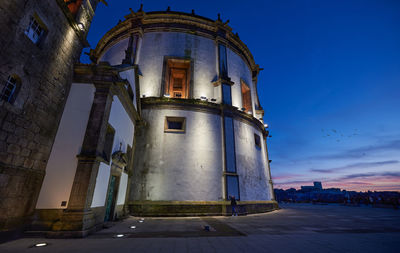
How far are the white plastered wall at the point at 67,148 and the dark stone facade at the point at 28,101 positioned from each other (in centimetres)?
22

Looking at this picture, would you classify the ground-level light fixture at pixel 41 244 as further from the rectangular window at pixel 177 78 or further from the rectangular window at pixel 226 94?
the rectangular window at pixel 226 94

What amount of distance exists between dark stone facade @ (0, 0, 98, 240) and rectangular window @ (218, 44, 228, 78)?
41.9 ft

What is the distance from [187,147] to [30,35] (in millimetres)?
10816

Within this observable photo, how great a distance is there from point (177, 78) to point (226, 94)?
Answer: 6.33m

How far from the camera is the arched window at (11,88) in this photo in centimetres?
574

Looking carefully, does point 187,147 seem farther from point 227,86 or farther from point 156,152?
point 227,86

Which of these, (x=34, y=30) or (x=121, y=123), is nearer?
(x=34, y=30)

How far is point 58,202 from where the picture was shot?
6738 millimetres

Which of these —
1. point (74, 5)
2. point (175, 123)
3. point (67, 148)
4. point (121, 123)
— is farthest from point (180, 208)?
point (74, 5)

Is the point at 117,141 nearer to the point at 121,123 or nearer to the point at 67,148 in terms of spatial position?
the point at 121,123

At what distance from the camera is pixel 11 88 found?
6.02 metres

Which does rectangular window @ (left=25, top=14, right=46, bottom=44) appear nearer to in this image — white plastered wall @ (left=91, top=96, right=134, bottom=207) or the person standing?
white plastered wall @ (left=91, top=96, right=134, bottom=207)

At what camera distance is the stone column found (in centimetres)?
639

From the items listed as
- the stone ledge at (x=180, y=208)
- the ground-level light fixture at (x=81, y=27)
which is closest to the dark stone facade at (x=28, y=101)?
the ground-level light fixture at (x=81, y=27)
